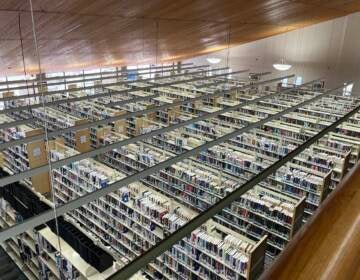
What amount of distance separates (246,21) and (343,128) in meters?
4.12

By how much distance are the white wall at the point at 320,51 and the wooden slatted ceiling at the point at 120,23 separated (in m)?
4.90

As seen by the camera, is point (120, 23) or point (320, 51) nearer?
point (120, 23)

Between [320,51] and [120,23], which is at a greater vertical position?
[120,23]

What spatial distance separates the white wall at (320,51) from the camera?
46.3ft

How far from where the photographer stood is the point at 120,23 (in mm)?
6637

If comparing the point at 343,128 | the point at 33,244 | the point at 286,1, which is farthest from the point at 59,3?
the point at 343,128

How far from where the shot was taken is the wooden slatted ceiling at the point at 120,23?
516 centimetres

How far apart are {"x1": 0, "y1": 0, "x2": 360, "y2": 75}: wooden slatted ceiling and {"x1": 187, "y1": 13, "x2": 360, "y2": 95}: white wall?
490 centimetres

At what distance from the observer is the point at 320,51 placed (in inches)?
590

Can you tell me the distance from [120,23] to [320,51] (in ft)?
37.7

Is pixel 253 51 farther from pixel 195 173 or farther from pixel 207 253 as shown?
pixel 207 253

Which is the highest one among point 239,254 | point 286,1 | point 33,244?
point 286,1

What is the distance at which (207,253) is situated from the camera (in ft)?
18.9

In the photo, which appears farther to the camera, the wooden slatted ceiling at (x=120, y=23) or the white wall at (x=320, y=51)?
the white wall at (x=320, y=51)
